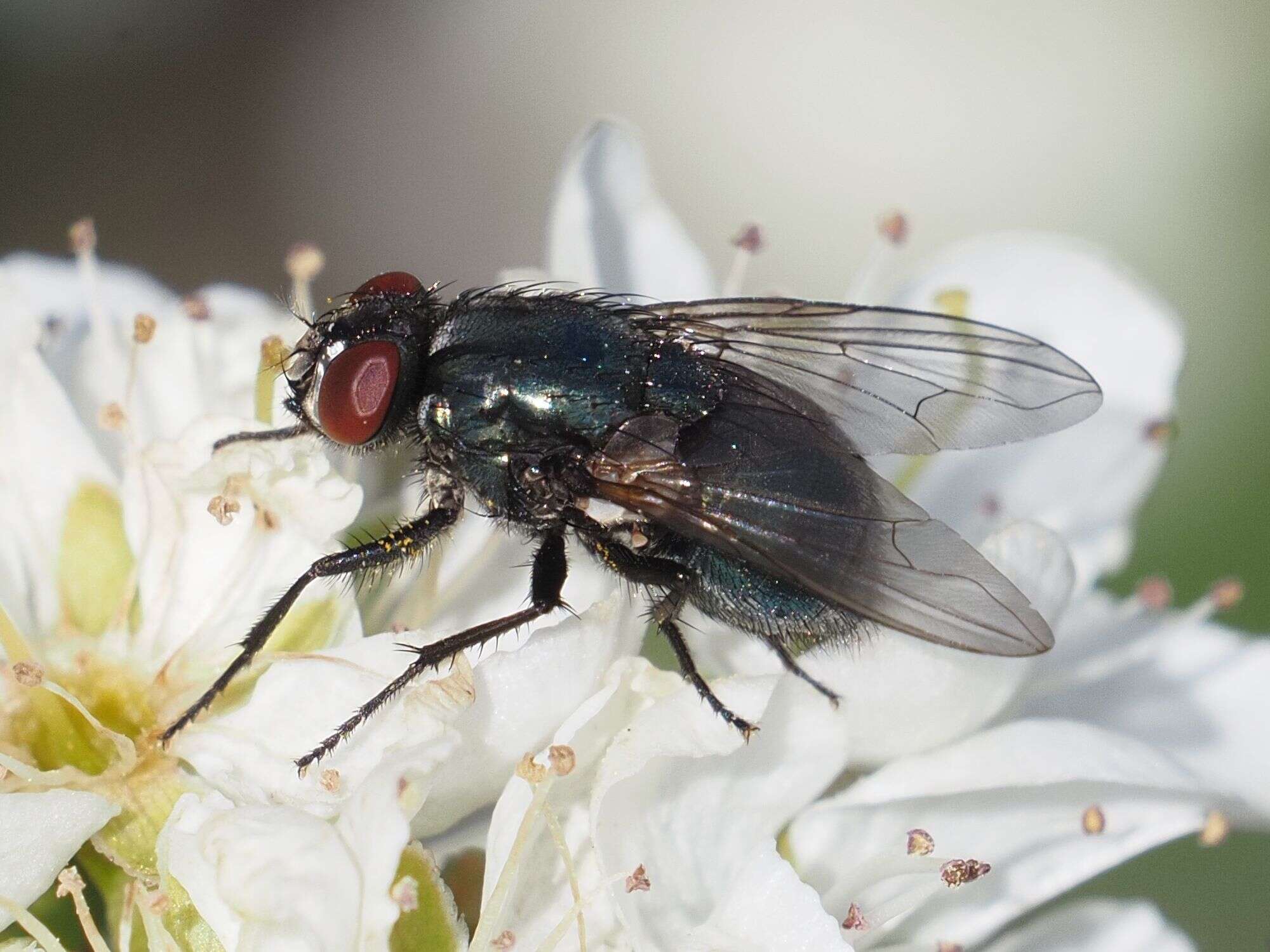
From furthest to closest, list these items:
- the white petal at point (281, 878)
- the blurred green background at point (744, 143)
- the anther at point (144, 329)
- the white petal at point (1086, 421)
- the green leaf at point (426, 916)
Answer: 1. the blurred green background at point (744, 143)
2. the white petal at point (1086, 421)
3. the anther at point (144, 329)
4. the green leaf at point (426, 916)
5. the white petal at point (281, 878)

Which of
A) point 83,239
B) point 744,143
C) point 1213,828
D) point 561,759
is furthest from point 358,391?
point 744,143

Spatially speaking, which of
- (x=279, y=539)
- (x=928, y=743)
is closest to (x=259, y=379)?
(x=279, y=539)

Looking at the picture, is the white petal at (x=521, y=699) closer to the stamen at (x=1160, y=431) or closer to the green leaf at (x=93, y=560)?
the green leaf at (x=93, y=560)

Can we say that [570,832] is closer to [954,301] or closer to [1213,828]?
[1213,828]

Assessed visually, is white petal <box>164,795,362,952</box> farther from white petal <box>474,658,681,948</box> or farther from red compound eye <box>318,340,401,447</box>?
red compound eye <box>318,340,401,447</box>

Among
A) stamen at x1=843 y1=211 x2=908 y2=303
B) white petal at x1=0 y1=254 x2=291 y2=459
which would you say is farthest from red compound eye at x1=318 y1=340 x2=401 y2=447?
stamen at x1=843 y1=211 x2=908 y2=303

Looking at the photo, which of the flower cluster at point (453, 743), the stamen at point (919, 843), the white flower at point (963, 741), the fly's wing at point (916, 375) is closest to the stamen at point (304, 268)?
the flower cluster at point (453, 743)
